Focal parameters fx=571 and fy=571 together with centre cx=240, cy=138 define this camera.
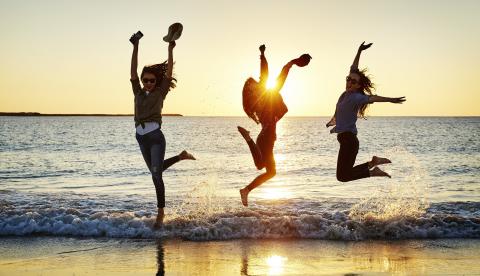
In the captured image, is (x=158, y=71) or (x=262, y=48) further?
(x=158, y=71)

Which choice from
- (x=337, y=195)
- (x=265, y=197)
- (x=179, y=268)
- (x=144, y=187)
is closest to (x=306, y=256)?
(x=179, y=268)

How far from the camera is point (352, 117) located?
9305 mm

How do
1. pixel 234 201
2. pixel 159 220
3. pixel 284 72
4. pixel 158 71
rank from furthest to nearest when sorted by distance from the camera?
1. pixel 234 201
2. pixel 159 220
3. pixel 158 71
4. pixel 284 72

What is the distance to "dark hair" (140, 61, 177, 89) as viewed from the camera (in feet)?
30.6

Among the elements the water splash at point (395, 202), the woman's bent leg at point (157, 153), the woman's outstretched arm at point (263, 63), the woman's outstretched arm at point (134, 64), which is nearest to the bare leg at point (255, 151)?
the woman's outstretched arm at point (263, 63)

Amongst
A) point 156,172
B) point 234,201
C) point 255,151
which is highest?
point 255,151

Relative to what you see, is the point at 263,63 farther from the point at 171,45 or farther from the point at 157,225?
the point at 157,225

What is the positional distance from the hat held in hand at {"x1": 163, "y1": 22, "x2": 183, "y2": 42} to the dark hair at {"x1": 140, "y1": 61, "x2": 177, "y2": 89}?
1.91 feet

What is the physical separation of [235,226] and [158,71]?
3449mm

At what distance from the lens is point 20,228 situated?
11094mm

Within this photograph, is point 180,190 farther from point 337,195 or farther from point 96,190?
point 337,195

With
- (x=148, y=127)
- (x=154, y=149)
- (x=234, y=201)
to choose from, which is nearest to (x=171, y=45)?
(x=148, y=127)

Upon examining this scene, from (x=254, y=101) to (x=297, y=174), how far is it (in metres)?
16.5

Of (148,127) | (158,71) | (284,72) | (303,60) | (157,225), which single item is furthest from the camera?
(157,225)
